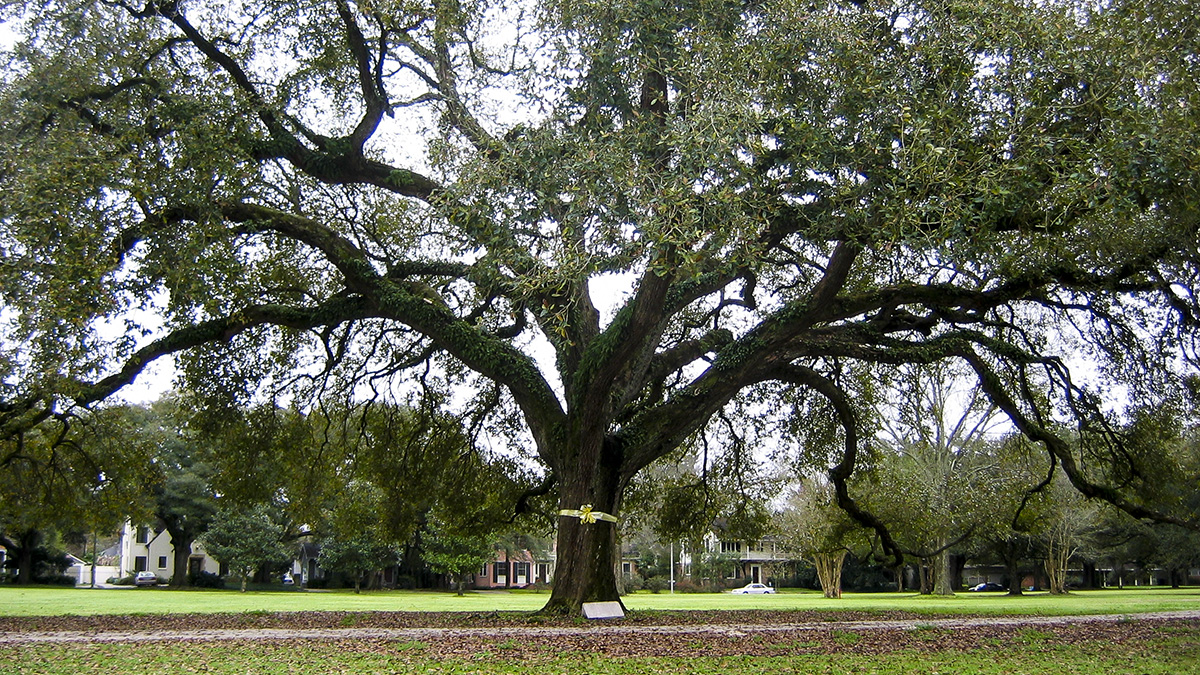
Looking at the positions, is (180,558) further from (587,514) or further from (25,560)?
(587,514)

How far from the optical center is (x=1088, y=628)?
12.9 m

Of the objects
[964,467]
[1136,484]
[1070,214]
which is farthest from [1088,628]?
[964,467]

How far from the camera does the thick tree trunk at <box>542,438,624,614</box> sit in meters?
12.8

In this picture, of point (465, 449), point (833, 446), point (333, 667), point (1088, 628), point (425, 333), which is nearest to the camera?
point (333, 667)

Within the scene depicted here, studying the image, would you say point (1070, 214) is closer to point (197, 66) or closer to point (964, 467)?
point (197, 66)

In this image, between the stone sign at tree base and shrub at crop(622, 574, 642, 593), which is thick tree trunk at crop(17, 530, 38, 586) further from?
the stone sign at tree base

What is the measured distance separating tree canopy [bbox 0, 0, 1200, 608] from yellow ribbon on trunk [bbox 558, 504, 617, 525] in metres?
0.22

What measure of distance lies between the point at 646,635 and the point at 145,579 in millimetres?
49251

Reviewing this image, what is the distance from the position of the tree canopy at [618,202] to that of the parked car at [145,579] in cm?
4064

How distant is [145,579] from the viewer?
50750 millimetres

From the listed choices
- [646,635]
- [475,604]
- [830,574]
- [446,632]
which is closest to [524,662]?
[646,635]

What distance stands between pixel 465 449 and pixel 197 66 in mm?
8110

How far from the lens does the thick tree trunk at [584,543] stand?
12.8 m

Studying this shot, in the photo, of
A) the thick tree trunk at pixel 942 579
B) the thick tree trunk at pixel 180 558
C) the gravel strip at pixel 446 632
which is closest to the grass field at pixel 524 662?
the gravel strip at pixel 446 632
